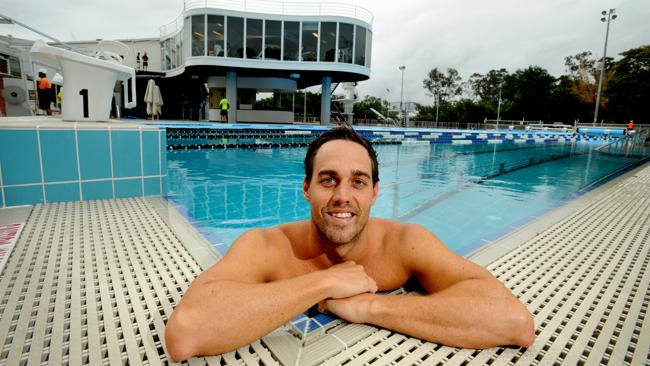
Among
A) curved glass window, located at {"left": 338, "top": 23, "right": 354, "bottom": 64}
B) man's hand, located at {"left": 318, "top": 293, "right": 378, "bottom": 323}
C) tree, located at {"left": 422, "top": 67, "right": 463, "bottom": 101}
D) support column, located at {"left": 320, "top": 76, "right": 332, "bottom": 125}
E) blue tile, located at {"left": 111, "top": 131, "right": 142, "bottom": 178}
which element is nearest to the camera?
man's hand, located at {"left": 318, "top": 293, "right": 378, "bottom": 323}

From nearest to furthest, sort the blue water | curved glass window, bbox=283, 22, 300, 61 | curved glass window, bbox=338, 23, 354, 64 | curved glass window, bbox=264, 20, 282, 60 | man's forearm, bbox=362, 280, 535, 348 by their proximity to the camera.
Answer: man's forearm, bbox=362, 280, 535, 348, the blue water, curved glass window, bbox=264, 20, 282, 60, curved glass window, bbox=283, 22, 300, 61, curved glass window, bbox=338, 23, 354, 64

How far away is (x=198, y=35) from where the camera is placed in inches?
713

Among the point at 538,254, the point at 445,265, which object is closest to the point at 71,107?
the point at 445,265

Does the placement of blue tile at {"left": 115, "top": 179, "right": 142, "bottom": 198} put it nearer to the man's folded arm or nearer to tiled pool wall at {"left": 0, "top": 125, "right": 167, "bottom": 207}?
tiled pool wall at {"left": 0, "top": 125, "right": 167, "bottom": 207}

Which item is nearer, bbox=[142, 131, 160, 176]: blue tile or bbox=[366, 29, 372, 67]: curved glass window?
bbox=[142, 131, 160, 176]: blue tile

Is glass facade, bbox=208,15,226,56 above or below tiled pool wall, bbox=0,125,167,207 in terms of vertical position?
above

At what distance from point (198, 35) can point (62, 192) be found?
57.7ft

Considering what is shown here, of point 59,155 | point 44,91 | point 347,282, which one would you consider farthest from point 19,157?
point 44,91

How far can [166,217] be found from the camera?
9.55ft

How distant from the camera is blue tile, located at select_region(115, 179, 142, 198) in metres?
3.40

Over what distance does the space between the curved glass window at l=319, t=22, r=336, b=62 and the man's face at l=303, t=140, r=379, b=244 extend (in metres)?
18.4

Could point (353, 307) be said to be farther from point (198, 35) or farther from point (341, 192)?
point (198, 35)

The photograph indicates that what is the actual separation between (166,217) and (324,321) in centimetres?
207

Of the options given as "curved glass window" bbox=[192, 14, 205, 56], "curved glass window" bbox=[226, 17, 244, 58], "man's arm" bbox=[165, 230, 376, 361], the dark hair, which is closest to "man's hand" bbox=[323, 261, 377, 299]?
"man's arm" bbox=[165, 230, 376, 361]
